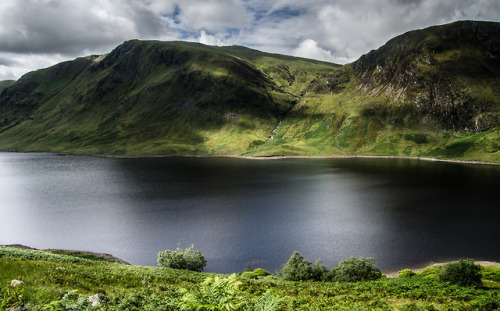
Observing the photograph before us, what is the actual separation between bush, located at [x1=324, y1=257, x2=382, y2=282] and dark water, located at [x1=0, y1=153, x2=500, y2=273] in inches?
622

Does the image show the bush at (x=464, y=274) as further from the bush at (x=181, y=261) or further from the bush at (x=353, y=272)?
the bush at (x=181, y=261)

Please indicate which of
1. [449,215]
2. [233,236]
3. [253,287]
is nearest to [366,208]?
[449,215]

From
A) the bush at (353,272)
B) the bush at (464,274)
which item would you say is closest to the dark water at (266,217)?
the bush at (353,272)

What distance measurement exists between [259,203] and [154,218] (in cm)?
4223

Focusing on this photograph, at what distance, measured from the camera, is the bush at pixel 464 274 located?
34.6 meters

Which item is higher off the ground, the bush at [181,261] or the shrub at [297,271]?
the shrub at [297,271]

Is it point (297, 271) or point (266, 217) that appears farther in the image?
point (266, 217)

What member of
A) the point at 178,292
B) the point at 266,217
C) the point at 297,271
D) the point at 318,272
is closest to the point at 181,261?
the point at 297,271

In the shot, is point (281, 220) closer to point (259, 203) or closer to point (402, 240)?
point (259, 203)

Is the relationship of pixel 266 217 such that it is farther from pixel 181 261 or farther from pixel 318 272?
pixel 318 272

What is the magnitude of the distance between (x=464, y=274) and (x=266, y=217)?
225 feet

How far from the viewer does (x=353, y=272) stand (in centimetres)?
4966

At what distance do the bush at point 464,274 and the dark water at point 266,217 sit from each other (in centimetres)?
3110

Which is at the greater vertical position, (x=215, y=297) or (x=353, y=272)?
(x=215, y=297)
